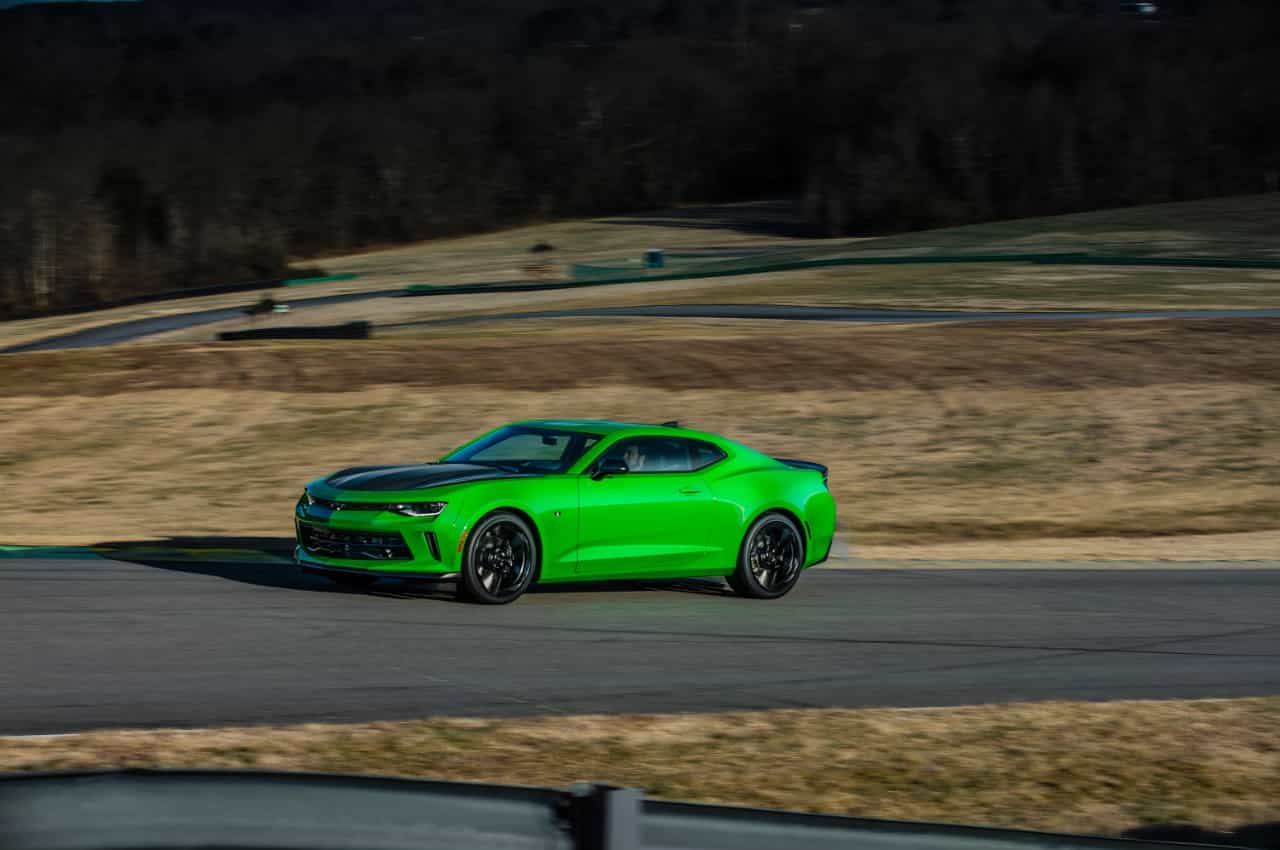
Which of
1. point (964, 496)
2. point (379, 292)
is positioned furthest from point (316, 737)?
point (379, 292)

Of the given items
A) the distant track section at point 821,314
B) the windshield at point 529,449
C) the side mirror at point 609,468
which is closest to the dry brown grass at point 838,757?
the side mirror at point 609,468

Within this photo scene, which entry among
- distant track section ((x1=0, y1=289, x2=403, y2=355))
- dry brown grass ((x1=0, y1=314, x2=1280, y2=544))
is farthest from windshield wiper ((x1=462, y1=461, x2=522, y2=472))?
distant track section ((x1=0, y1=289, x2=403, y2=355))

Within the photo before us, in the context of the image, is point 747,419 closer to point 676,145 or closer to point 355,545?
point 355,545

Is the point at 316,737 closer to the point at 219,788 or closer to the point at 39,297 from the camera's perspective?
the point at 219,788

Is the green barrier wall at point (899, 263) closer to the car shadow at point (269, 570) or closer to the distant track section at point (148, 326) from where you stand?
the distant track section at point (148, 326)

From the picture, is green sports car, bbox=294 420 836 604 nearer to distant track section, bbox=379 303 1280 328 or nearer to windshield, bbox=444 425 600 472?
windshield, bbox=444 425 600 472

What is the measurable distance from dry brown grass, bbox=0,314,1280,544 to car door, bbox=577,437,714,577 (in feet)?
18.8

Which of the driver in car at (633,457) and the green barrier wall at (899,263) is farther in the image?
the green barrier wall at (899,263)

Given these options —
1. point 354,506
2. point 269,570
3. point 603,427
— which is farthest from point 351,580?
point 603,427

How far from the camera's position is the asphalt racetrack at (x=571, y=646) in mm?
8648

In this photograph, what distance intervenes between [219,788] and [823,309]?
150 feet

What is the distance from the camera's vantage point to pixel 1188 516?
20.8 m

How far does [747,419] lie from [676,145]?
4437 inches

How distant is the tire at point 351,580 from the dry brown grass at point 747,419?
14.8ft
